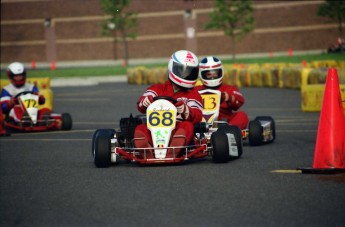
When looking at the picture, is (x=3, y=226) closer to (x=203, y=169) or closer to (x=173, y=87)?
(x=203, y=169)

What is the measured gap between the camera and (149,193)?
8.51 meters

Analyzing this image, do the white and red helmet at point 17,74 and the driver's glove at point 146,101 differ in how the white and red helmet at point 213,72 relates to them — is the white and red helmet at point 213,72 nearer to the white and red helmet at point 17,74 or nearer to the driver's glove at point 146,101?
the driver's glove at point 146,101

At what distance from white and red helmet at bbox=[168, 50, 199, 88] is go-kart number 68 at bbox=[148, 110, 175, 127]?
79 centimetres

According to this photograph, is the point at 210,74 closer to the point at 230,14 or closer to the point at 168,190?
the point at 168,190

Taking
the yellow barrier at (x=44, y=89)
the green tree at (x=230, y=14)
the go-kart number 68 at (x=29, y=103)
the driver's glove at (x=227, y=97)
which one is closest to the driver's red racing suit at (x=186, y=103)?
the driver's glove at (x=227, y=97)

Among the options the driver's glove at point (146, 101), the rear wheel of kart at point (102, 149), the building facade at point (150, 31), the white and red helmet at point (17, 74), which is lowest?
the rear wheel of kart at point (102, 149)

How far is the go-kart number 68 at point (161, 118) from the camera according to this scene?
1058cm

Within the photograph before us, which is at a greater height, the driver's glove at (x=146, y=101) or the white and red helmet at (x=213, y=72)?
the white and red helmet at (x=213, y=72)

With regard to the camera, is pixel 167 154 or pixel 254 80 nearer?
pixel 167 154

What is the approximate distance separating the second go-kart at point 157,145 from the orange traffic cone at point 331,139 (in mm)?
1342

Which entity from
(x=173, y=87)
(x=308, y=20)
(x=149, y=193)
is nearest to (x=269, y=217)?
(x=149, y=193)

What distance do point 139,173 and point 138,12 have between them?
5972cm

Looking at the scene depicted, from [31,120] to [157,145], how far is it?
22.6 feet

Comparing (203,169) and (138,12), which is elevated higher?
(138,12)
